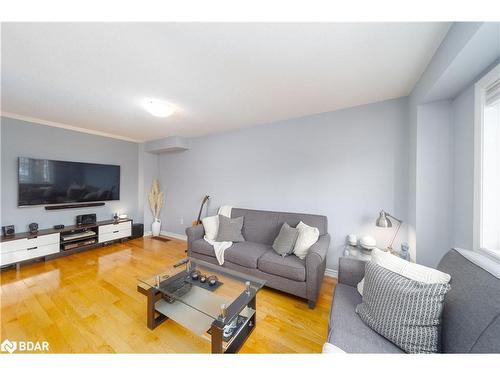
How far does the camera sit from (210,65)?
4.85ft

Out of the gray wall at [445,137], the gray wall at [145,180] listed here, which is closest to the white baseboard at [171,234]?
the gray wall at [145,180]

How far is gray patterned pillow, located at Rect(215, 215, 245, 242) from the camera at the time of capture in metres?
2.53

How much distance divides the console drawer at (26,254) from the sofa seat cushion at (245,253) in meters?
2.71

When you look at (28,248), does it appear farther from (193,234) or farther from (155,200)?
(193,234)

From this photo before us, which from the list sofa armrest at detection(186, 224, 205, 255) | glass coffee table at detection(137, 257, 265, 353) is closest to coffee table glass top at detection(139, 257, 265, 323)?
glass coffee table at detection(137, 257, 265, 353)

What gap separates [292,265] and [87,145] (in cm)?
401

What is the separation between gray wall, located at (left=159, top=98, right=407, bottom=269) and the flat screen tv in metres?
1.89

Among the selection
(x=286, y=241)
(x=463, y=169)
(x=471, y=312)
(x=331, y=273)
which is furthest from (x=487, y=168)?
(x=331, y=273)

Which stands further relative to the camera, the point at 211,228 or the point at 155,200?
the point at 155,200

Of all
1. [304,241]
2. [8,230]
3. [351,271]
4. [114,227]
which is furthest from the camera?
[114,227]

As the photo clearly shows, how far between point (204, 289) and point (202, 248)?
2.85 ft

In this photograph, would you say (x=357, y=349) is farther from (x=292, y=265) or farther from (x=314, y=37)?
(x=314, y=37)
